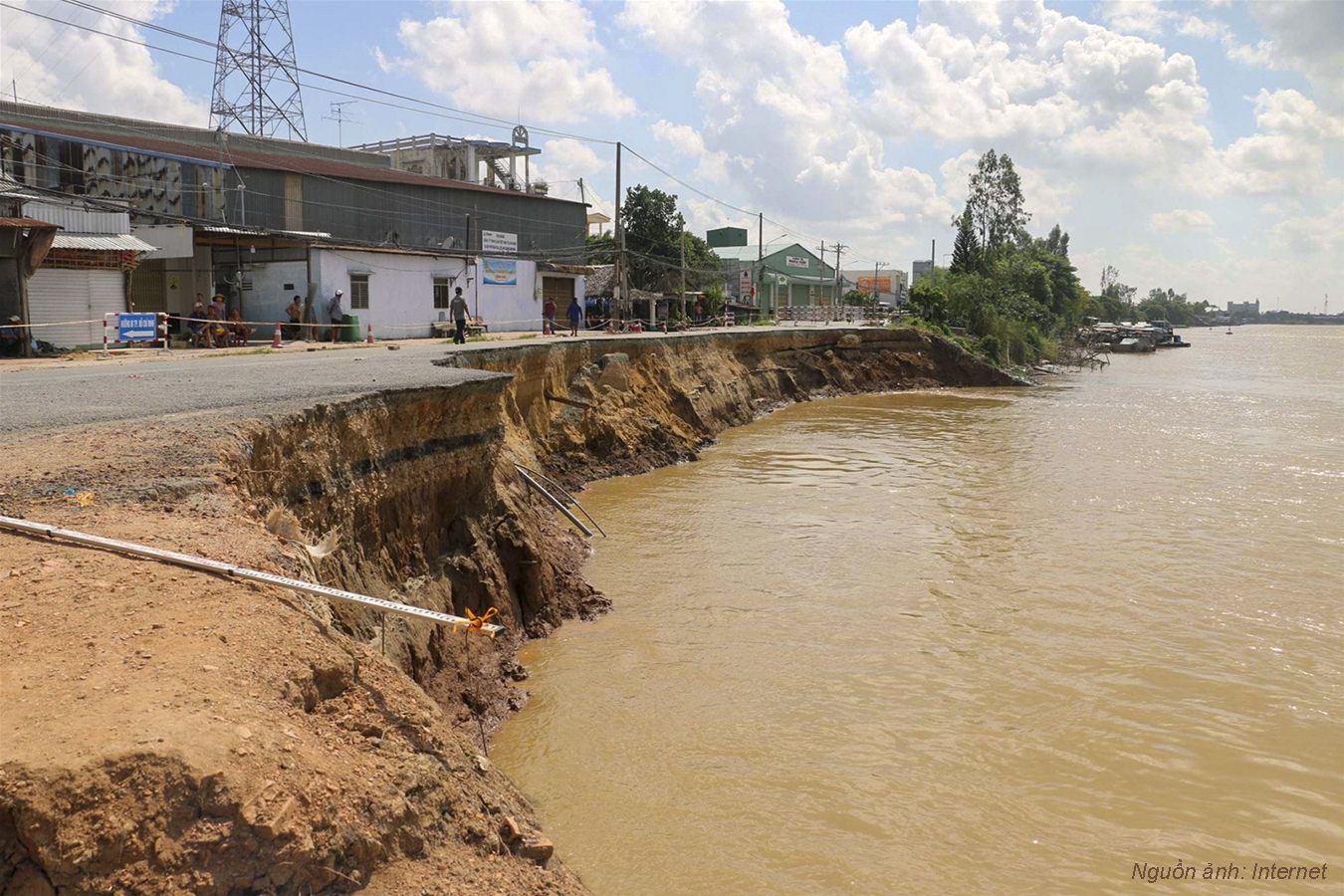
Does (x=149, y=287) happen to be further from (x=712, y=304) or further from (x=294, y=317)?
(x=712, y=304)

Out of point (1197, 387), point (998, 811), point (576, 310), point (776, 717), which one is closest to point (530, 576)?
point (776, 717)

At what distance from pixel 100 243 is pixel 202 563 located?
20.6m

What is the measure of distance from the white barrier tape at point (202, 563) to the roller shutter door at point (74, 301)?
1769 cm

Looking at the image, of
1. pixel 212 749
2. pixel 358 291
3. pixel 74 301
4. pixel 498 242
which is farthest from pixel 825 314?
pixel 212 749

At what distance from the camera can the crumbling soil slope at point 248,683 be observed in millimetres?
3354

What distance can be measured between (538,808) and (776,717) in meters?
2.45

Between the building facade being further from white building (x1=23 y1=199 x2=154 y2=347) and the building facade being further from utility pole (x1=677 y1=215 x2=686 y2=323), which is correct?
utility pole (x1=677 y1=215 x2=686 y2=323)

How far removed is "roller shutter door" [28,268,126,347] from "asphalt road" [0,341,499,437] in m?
Result: 5.41

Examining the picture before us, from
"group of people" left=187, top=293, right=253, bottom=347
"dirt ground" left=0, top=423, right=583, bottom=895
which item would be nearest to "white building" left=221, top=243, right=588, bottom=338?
"group of people" left=187, top=293, right=253, bottom=347

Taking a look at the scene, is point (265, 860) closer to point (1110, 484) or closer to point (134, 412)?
point (134, 412)

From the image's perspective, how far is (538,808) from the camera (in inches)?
280

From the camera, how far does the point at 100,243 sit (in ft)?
71.9

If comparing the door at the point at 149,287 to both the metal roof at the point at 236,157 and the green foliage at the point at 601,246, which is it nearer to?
the metal roof at the point at 236,157

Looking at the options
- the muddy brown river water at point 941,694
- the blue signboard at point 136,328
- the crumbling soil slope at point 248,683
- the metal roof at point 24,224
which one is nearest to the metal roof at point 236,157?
the blue signboard at point 136,328
